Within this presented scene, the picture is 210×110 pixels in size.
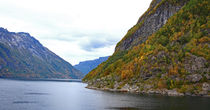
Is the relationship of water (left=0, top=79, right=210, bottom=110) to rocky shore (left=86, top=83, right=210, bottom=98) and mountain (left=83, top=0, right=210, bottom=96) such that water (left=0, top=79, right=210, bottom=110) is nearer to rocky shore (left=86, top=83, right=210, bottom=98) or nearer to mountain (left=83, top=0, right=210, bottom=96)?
rocky shore (left=86, top=83, right=210, bottom=98)

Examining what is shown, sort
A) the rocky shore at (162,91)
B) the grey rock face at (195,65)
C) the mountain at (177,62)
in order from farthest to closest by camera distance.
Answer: the grey rock face at (195,65) → the mountain at (177,62) → the rocky shore at (162,91)

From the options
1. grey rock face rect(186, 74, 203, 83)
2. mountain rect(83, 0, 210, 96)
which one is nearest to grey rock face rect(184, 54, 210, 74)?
mountain rect(83, 0, 210, 96)

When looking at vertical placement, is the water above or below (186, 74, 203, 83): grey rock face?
below

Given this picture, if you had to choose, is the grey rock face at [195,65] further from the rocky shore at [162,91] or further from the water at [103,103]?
the water at [103,103]

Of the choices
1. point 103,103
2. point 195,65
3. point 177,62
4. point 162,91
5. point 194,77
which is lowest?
point 103,103

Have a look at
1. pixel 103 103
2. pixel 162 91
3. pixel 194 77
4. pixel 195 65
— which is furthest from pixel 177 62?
pixel 103 103

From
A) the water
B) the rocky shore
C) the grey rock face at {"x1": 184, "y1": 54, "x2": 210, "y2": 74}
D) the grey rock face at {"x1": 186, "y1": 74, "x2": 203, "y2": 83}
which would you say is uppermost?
the grey rock face at {"x1": 184, "y1": 54, "x2": 210, "y2": 74}

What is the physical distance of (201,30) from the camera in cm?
13700

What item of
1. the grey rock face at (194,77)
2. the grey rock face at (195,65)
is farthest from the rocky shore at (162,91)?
the grey rock face at (195,65)

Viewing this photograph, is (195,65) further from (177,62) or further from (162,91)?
(162,91)

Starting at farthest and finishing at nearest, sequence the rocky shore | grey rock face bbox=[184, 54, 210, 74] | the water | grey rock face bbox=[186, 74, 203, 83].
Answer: grey rock face bbox=[184, 54, 210, 74] < grey rock face bbox=[186, 74, 203, 83] < the rocky shore < the water

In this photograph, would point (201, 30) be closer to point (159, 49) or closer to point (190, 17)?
point (190, 17)

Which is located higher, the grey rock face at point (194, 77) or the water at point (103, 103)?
the grey rock face at point (194, 77)

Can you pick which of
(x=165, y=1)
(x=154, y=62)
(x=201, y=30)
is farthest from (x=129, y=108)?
(x=165, y=1)
